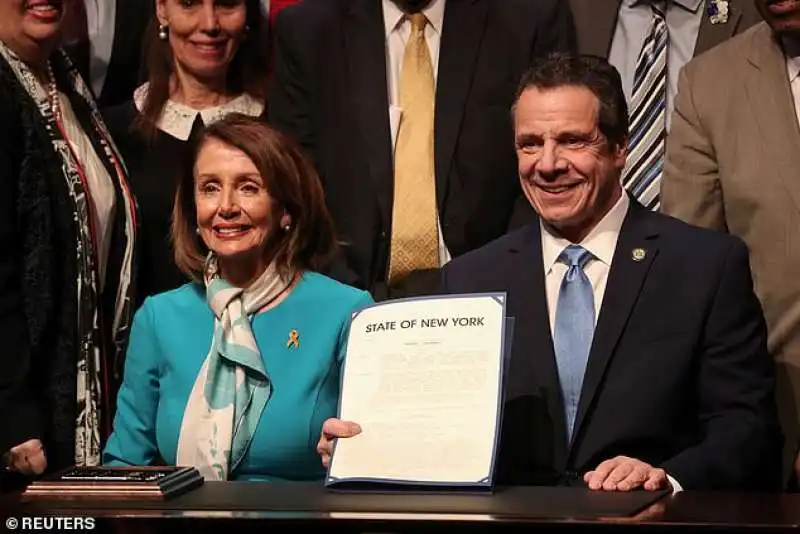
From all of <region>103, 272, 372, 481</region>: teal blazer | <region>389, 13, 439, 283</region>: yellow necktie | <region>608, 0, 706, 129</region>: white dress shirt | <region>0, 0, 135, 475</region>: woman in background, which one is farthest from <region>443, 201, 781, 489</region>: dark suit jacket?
<region>0, 0, 135, 475</region>: woman in background

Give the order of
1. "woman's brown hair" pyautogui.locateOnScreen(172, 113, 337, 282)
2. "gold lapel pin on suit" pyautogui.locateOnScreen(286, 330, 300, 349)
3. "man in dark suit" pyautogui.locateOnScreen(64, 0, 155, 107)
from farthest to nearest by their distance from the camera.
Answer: "man in dark suit" pyautogui.locateOnScreen(64, 0, 155, 107) → "woman's brown hair" pyautogui.locateOnScreen(172, 113, 337, 282) → "gold lapel pin on suit" pyautogui.locateOnScreen(286, 330, 300, 349)

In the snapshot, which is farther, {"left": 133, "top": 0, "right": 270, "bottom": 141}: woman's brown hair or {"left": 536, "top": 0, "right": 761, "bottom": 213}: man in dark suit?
{"left": 133, "top": 0, "right": 270, "bottom": 141}: woman's brown hair

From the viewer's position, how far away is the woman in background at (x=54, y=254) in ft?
12.0

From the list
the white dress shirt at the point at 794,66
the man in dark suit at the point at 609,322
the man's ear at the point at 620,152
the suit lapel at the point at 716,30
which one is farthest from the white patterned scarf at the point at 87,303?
the white dress shirt at the point at 794,66

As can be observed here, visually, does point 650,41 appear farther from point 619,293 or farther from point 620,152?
point 619,293

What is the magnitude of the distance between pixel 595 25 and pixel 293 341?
4.43ft

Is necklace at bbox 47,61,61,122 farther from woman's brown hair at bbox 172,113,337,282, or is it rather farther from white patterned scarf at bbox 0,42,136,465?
woman's brown hair at bbox 172,113,337,282

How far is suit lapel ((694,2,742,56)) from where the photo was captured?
A: 4.00 meters

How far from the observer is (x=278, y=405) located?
10.5ft

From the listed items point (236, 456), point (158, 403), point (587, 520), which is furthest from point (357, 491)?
point (158, 403)

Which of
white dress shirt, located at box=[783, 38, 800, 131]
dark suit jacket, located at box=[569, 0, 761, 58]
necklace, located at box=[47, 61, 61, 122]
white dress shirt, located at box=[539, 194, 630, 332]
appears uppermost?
dark suit jacket, located at box=[569, 0, 761, 58]

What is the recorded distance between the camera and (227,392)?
3182mm

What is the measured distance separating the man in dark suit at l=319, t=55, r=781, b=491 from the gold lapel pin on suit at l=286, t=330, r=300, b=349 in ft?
1.15

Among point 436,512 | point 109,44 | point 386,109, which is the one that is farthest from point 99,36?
point 436,512
